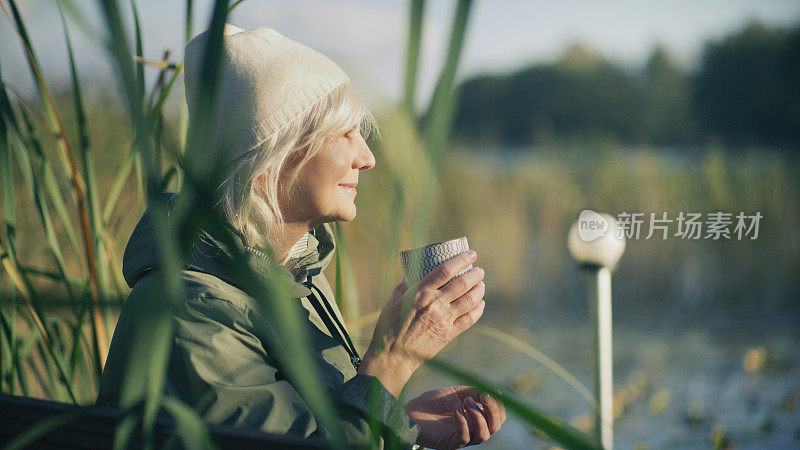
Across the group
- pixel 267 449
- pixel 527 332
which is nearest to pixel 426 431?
pixel 267 449

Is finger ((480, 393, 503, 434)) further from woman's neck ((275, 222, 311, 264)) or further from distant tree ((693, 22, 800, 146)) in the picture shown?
distant tree ((693, 22, 800, 146))

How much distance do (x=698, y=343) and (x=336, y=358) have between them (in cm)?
584

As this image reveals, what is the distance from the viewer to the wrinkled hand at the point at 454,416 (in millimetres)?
1134

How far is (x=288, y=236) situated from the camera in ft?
4.27

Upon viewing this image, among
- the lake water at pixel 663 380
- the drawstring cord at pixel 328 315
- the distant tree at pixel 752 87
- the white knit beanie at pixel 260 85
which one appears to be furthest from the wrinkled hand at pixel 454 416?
the distant tree at pixel 752 87

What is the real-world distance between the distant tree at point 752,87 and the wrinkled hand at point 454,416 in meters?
26.1

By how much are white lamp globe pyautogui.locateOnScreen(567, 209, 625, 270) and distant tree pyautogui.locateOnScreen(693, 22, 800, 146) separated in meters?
24.9

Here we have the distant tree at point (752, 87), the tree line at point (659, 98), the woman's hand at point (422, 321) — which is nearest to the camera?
the woman's hand at point (422, 321)

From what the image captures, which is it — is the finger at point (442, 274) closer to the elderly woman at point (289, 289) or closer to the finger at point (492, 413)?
the elderly woman at point (289, 289)

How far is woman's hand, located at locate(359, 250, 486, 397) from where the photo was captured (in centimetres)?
99

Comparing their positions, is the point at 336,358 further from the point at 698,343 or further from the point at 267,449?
the point at 698,343

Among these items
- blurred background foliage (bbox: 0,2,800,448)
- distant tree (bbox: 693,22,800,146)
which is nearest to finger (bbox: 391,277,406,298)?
blurred background foliage (bbox: 0,2,800,448)

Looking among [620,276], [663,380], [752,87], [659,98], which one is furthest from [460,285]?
[659,98]

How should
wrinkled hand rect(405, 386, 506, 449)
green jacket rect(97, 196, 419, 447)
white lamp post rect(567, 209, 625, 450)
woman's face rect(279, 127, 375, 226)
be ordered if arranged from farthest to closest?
white lamp post rect(567, 209, 625, 450) < woman's face rect(279, 127, 375, 226) < wrinkled hand rect(405, 386, 506, 449) < green jacket rect(97, 196, 419, 447)
